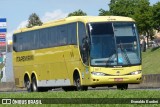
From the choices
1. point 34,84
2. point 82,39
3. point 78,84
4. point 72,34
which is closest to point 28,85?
point 34,84

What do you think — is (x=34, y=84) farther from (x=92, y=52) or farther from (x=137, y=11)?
(x=137, y=11)

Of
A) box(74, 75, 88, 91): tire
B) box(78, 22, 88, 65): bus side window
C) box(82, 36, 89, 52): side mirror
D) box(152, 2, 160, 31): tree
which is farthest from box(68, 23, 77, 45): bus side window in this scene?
box(152, 2, 160, 31): tree

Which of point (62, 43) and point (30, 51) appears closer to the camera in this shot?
point (62, 43)

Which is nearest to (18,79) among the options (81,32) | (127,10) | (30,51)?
(30,51)

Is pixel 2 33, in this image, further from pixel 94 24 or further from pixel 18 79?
pixel 94 24

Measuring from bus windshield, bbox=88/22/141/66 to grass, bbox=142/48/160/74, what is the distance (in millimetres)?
39994

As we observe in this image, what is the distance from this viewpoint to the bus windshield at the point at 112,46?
2748 centimetres

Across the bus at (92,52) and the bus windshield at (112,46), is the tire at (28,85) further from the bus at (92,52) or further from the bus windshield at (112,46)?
the bus windshield at (112,46)

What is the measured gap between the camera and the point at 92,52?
27531 millimetres

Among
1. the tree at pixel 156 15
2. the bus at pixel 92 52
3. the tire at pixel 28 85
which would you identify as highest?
the tree at pixel 156 15

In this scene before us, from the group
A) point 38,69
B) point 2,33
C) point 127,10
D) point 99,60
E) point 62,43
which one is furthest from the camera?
point 127,10

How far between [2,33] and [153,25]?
215 ft

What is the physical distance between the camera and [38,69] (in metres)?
34.6

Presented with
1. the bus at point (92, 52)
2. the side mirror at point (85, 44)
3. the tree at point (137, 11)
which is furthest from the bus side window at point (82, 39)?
the tree at point (137, 11)
